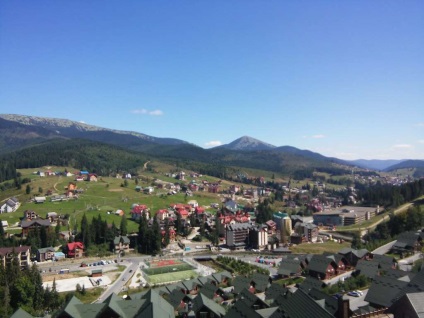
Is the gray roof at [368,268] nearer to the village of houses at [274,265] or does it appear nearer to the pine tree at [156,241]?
the village of houses at [274,265]

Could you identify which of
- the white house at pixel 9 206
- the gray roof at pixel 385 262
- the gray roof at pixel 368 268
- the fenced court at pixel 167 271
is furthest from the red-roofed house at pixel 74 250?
the gray roof at pixel 385 262

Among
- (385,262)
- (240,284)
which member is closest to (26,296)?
(240,284)

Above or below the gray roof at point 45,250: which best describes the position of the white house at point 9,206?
above

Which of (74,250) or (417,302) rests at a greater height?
(417,302)

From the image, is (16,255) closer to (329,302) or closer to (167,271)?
(167,271)

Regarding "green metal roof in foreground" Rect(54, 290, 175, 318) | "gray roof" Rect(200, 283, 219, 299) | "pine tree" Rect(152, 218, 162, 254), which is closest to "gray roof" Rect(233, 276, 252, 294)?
"gray roof" Rect(200, 283, 219, 299)

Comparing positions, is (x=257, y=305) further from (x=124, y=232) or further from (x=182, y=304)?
(x=124, y=232)

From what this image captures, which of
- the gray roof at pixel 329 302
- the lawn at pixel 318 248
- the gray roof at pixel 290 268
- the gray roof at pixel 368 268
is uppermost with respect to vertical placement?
the gray roof at pixel 329 302
